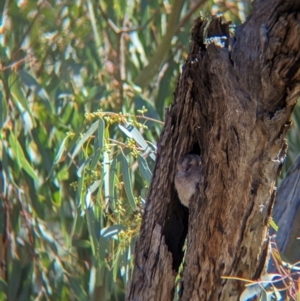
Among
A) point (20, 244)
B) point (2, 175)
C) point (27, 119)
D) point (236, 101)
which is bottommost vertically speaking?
point (20, 244)

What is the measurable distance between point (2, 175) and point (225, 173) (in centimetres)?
129

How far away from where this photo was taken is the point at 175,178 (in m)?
1.04

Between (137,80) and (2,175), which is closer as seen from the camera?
(2,175)

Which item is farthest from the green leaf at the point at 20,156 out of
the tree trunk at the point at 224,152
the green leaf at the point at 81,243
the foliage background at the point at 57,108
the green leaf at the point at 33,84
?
the tree trunk at the point at 224,152

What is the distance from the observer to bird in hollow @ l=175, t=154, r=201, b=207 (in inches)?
39.6

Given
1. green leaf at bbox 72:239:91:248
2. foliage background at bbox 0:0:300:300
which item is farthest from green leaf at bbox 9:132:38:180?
green leaf at bbox 72:239:91:248

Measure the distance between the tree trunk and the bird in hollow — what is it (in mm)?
13

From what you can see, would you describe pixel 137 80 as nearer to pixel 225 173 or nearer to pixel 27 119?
pixel 27 119

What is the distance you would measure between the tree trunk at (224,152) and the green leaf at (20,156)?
0.95 m

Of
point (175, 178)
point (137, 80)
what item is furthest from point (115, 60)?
point (175, 178)

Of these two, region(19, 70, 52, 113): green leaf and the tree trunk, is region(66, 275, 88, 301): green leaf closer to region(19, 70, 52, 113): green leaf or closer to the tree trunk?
region(19, 70, 52, 113): green leaf

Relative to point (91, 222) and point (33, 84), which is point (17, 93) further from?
point (91, 222)

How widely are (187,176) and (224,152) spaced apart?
0.25 feet

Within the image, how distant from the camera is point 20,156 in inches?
78.4
